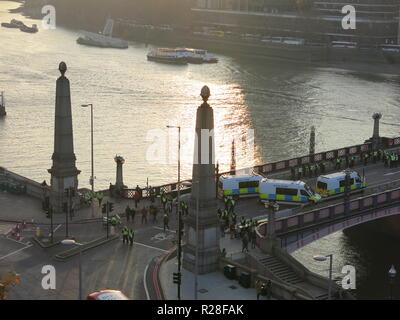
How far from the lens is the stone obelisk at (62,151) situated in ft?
138

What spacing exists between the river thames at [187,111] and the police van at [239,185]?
16.9ft

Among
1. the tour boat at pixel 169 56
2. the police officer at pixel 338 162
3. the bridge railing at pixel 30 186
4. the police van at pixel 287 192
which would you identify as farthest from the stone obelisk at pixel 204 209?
the tour boat at pixel 169 56

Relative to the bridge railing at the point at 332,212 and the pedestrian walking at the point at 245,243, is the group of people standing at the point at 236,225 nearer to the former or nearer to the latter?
the pedestrian walking at the point at 245,243

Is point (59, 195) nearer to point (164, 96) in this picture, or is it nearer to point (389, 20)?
point (164, 96)

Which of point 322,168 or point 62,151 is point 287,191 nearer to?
point 322,168

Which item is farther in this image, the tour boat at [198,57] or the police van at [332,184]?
the tour boat at [198,57]

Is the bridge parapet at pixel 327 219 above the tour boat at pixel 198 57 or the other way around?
the other way around

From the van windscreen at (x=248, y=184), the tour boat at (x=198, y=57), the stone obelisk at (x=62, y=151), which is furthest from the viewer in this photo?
the tour boat at (x=198, y=57)

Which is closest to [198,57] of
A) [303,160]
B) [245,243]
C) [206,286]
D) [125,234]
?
[303,160]

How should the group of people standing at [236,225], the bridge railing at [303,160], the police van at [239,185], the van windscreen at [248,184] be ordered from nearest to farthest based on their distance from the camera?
the group of people standing at [236,225] → the police van at [239,185] → the van windscreen at [248,184] → the bridge railing at [303,160]

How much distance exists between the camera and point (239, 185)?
145 feet

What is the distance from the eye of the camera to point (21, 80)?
115m
